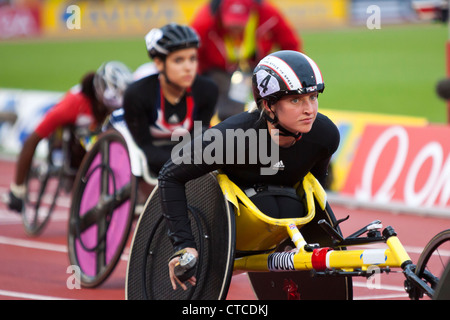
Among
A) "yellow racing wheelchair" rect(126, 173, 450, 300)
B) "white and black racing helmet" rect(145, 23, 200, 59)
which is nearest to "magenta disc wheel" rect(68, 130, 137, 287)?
"white and black racing helmet" rect(145, 23, 200, 59)

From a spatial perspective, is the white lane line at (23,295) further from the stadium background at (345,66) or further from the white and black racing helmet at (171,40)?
the stadium background at (345,66)

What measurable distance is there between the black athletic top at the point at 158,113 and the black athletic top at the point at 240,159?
1.98 meters

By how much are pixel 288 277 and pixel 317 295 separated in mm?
240

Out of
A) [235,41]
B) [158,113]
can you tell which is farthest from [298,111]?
[235,41]

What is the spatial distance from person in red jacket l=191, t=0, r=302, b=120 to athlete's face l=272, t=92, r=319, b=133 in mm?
5776

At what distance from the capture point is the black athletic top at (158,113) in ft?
23.9

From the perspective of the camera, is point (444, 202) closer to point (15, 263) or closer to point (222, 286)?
point (15, 263)

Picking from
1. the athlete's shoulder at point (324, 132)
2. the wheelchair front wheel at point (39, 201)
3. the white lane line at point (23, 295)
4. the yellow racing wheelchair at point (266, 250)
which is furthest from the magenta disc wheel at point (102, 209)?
the wheelchair front wheel at point (39, 201)

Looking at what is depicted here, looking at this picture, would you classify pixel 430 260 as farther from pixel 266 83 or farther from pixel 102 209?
pixel 102 209

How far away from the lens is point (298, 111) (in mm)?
4953

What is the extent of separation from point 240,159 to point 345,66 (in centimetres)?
2393

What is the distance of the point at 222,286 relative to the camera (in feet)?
16.0

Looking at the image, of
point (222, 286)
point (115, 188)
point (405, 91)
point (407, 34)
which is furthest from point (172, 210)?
point (407, 34)

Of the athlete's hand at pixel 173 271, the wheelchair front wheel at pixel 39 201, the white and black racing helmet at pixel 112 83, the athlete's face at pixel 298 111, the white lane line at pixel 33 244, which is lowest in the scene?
the white lane line at pixel 33 244
